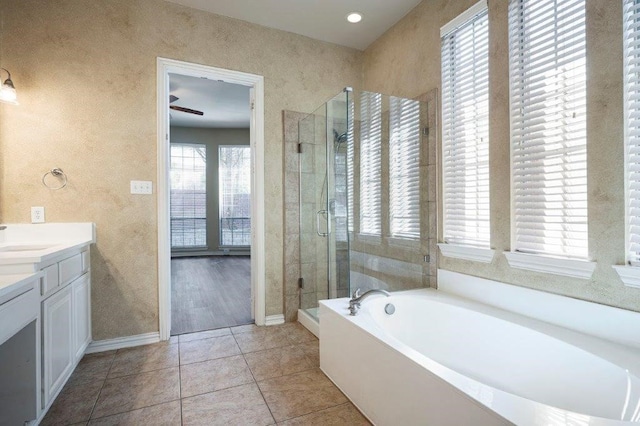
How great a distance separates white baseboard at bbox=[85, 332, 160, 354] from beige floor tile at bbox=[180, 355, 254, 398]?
1.90ft

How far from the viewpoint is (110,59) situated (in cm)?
257

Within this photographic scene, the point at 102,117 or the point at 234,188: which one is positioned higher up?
the point at 102,117

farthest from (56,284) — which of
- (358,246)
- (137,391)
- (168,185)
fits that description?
(358,246)

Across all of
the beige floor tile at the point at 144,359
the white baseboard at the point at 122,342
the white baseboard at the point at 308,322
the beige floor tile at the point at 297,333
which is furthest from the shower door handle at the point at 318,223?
the white baseboard at the point at 122,342

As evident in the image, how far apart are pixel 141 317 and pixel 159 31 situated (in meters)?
2.38

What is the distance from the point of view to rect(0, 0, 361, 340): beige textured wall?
2365 millimetres

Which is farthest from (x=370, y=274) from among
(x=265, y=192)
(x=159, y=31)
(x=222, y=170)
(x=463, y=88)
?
(x=222, y=170)

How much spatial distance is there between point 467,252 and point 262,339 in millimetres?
1799

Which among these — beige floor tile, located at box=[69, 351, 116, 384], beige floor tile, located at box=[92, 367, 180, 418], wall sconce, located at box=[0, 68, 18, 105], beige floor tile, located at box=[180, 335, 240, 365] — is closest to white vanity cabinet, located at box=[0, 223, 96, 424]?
beige floor tile, located at box=[69, 351, 116, 384]

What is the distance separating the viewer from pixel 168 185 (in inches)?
109

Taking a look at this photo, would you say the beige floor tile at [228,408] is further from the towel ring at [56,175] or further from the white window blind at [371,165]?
the towel ring at [56,175]

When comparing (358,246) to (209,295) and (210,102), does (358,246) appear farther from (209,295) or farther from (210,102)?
(210,102)

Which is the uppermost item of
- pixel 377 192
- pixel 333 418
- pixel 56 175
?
pixel 56 175

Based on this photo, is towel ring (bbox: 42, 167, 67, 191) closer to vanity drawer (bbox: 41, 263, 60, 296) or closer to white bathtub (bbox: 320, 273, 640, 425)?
vanity drawer (bbox: 41, 263, 60, 296)
